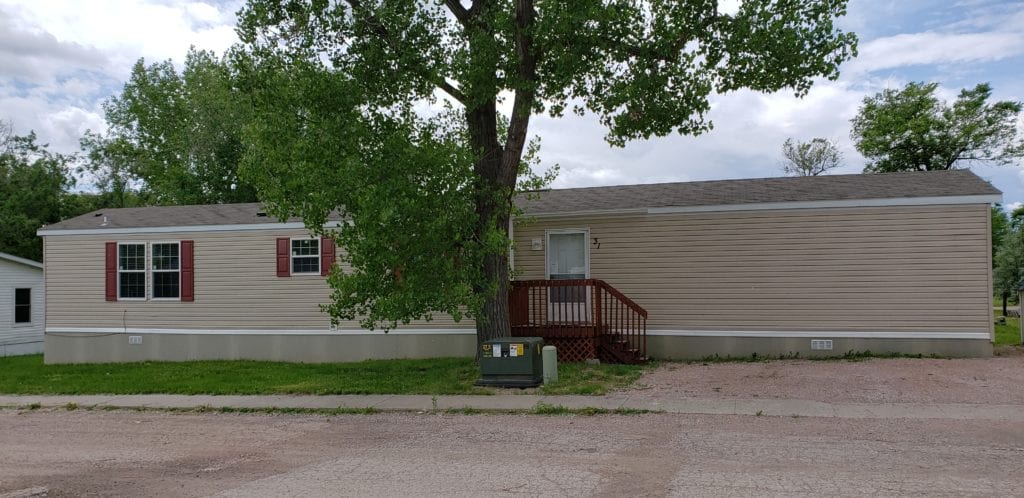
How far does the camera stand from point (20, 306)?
76.4 ft

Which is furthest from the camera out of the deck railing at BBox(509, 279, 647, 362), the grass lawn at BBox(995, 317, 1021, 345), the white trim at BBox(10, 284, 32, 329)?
the white trim at BBox(10, 284, 32, 329)

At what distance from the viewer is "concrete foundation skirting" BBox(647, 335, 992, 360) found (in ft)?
43.0

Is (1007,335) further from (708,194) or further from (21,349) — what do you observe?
(21,349)

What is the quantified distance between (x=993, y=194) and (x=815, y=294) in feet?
11.1

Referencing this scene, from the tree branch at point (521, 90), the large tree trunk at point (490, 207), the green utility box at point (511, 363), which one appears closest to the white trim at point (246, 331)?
the large tree trunk at point (490, 207)

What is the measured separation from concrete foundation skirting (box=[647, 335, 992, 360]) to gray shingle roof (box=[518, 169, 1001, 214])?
2.61m

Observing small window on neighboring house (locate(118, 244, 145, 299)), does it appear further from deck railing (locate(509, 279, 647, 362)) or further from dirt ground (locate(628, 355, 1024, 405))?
dirt ground (locate(628, 355, 1024, 405))

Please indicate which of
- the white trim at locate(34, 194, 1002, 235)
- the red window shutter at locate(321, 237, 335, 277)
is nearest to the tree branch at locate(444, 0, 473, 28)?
the white trim at locate(34, 194, 1002, 235)

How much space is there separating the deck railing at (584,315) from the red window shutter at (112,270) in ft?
31.4

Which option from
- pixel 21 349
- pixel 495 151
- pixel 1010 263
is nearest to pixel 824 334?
pixel 495 151

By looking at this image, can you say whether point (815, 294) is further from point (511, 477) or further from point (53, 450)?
point (53, 450)

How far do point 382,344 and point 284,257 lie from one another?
292cm

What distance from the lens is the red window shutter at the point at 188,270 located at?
16.9m

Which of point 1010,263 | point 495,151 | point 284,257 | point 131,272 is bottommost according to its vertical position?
point 1010,263
